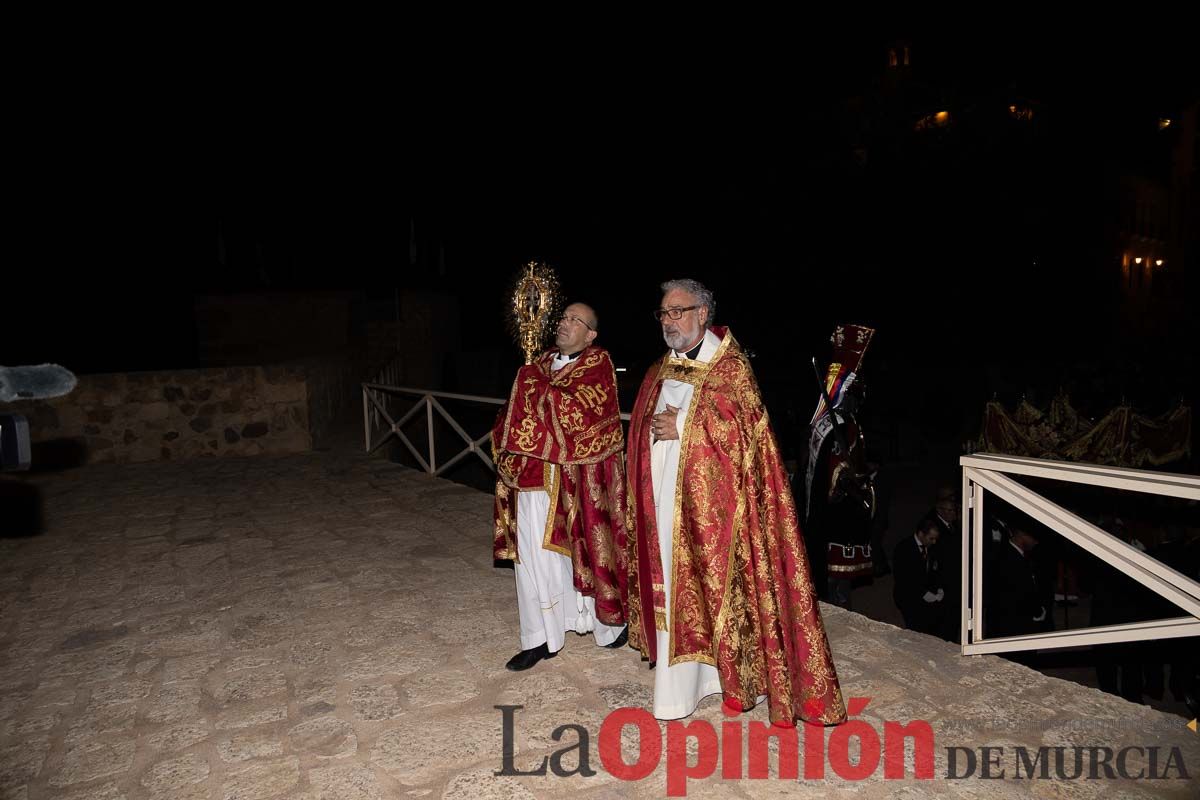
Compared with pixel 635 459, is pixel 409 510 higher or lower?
lower

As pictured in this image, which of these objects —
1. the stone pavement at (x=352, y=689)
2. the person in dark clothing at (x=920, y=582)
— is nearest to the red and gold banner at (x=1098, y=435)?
the person in dark clothing at (x=920, y=582)

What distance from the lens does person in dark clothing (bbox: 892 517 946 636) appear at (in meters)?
5.70

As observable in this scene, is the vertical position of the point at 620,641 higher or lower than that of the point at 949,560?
higher

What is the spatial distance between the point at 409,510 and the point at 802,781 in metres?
4.95

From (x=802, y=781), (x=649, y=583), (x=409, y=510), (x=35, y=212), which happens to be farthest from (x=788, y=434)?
(x=35, y=212)

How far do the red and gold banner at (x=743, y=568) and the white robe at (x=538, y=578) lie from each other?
32.7 inches

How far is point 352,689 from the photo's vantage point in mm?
3463

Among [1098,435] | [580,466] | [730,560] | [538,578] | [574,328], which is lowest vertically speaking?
[1098,435]

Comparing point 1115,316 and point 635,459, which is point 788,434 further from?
point 1115,316

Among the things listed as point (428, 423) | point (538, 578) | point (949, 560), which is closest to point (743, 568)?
point (538, 578)

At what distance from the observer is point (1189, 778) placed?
259 cm

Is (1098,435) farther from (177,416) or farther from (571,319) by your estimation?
(177,416)

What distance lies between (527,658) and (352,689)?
820mm

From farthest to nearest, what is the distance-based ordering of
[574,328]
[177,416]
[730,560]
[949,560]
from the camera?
[177,416] → [949,560] → [574,328] → [730,560]
